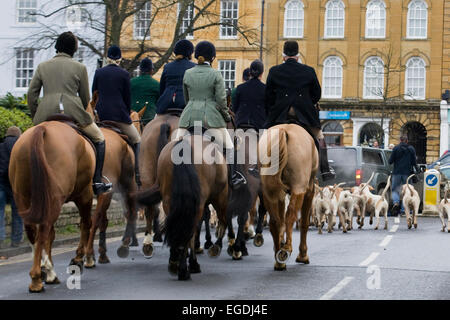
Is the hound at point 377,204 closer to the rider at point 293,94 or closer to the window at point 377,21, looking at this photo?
the rider at point 293,94

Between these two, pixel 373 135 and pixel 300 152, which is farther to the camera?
pixel 373 135

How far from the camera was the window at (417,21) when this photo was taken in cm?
5622

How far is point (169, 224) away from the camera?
936 cm

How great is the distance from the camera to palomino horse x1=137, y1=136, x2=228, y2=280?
30.6 ft

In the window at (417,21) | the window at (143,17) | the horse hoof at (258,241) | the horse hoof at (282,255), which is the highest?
the window at (417,21)

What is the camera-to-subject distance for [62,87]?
9.77 meters

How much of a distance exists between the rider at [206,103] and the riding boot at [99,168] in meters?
0.92

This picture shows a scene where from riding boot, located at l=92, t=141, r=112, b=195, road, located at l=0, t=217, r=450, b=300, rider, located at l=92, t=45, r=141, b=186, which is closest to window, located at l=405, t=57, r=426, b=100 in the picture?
road, located at l=0, t=217, r=450, b=300

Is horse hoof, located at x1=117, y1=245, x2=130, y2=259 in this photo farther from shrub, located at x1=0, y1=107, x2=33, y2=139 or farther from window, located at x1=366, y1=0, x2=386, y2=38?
window, located at x1=366, y1=0, x2=386, y2=38

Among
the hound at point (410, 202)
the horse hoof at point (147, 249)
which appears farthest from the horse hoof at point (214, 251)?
the hound at point (410, 202)

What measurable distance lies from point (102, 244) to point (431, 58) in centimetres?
4724

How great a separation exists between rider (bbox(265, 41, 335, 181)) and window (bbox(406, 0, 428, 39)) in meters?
46.4
